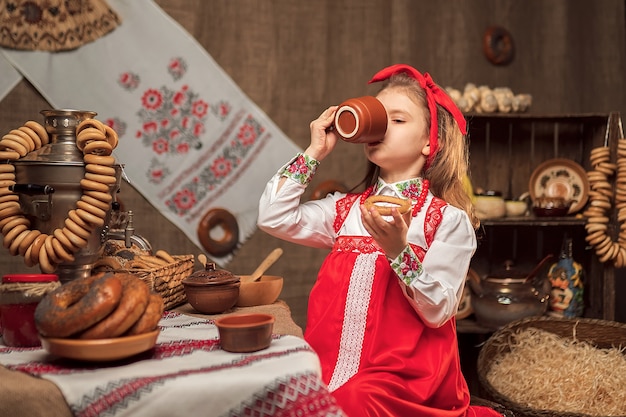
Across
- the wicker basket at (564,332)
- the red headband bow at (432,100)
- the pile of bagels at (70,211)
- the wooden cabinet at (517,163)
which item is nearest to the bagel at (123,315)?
the pile of bagels at (70,211)

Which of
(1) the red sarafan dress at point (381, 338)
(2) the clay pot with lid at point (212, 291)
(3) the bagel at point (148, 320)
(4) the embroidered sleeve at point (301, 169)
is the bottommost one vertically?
(1) the red sarafan dress at point (381, 338)

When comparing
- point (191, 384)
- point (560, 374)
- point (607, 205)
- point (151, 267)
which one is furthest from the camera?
point (607, 205)

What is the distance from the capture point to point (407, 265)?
1.70 m

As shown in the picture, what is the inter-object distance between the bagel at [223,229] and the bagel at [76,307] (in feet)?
7.07

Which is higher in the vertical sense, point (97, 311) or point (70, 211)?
point (70, 211)

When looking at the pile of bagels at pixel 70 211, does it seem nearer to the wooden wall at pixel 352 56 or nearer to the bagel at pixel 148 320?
the bagel at pixel 148 320

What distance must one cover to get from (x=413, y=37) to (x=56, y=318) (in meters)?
2.99

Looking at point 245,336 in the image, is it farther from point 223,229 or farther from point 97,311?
point 223,229

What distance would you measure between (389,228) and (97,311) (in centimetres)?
73

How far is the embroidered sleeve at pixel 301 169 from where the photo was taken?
2.01 meters

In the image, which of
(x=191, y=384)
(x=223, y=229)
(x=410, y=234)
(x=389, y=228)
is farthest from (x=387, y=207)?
(x=223, y=229)

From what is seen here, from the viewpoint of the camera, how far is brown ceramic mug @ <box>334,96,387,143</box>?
182cm

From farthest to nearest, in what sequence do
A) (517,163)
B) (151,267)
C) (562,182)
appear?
(517,163)
(562,182)
(151,267)

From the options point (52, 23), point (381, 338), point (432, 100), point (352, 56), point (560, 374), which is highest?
point (52, 23)
